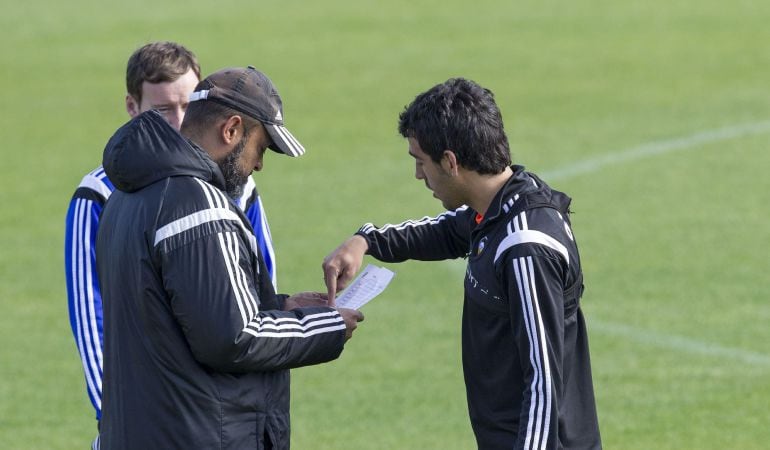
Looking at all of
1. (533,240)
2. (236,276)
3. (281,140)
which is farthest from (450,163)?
(236,276)

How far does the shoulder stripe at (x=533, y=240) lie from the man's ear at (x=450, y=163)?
14.0 inches

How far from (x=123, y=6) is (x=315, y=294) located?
21.7 meters

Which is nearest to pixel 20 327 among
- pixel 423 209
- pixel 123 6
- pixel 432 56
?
pixel 423 209

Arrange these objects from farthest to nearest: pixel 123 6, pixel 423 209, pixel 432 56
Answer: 1. pixel 123 6
2. pixel 432 56
3. pixel 423 209

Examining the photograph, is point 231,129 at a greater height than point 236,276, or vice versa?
point 231,129

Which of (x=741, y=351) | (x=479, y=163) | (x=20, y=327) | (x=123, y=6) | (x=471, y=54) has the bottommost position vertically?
(x=741, y=351)

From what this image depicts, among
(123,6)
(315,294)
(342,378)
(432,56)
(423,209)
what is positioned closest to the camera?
(315,294)

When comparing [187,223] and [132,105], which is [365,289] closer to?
[187,223]

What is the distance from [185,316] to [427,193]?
10345 mm

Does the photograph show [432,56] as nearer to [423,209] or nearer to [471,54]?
[471,54]

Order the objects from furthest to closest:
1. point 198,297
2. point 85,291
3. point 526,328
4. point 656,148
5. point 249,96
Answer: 1. point 656,148
2. point 85,291
3. point 249,96
4. point 526,328
5. point 198,297

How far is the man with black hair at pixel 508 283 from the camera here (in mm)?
4250

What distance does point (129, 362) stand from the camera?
14.2 ft

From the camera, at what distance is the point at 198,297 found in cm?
414
